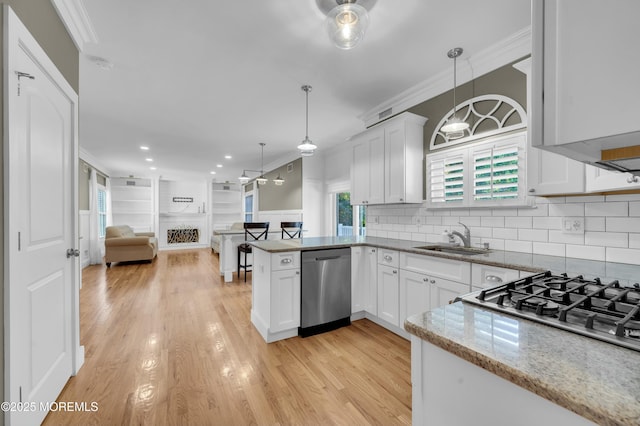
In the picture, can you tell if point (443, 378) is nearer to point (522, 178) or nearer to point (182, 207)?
point (522, 178)

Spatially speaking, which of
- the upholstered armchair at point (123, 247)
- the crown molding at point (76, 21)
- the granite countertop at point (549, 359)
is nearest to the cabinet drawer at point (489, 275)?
the granite countertop at point (549, 359)

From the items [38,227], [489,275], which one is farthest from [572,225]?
[38,227]

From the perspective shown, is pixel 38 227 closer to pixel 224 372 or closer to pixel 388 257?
pixel 224 372

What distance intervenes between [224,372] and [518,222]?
8.98ft

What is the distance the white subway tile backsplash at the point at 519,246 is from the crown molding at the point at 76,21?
12.6ft

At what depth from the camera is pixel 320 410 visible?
1712 mm

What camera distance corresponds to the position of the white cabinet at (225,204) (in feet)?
35.0

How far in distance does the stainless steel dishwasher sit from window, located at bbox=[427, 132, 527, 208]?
1.23 meters

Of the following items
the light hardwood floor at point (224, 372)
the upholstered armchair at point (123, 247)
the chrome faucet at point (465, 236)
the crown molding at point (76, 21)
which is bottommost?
the light hardwood floor at point (224, 372)

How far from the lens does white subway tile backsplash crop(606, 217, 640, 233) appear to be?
1786 millimetres

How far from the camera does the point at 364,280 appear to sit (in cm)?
305

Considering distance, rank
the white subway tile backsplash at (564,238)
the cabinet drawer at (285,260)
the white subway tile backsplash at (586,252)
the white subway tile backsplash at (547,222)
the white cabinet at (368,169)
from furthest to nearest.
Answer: the white cabinet at (368,169) → the cabinet drawer at (285,260) → the white subway tile backsplash at (547,222) → the white subway tile backsplash at (564,238) → the white subway tile backsplash at (586,252)

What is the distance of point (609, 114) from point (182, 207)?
36.3ft

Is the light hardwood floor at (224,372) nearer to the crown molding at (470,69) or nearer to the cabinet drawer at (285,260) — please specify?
the cabinet drawer at (285,260)
